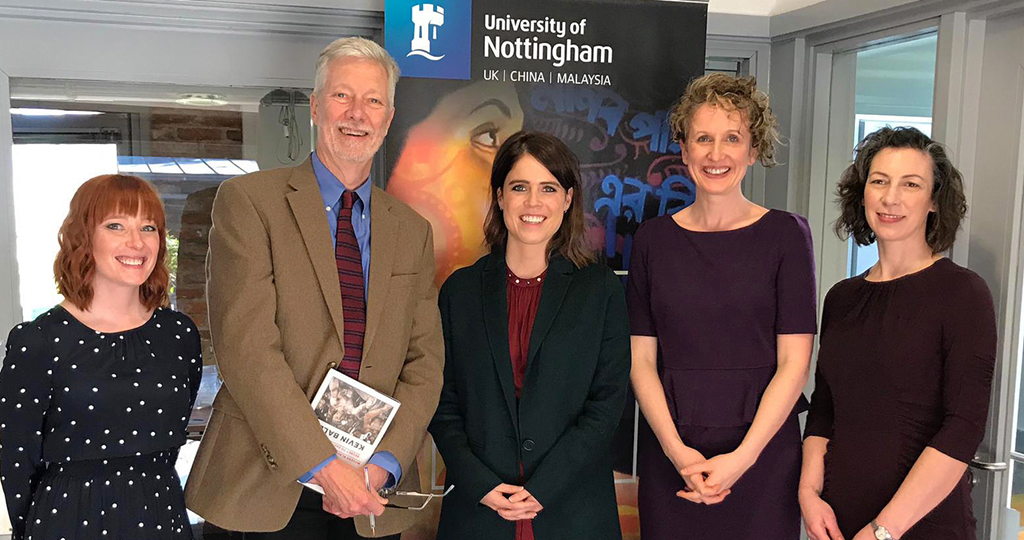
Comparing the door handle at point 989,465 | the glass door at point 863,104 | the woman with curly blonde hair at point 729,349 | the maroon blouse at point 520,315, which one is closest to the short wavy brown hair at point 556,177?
the maroon blouse at point 520,315

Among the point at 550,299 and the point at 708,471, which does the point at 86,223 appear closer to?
the point at 550,299

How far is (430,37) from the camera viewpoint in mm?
2680

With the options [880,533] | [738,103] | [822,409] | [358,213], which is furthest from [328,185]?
[880,533]

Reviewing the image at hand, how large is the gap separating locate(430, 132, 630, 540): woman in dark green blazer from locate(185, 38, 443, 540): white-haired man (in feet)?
0.38

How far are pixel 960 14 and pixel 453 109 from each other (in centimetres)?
153

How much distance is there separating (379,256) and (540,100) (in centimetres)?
93

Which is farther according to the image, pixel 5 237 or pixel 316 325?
pixel 5 237

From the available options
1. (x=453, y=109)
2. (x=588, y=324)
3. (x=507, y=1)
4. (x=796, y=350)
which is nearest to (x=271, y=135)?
(x=453, y=109)

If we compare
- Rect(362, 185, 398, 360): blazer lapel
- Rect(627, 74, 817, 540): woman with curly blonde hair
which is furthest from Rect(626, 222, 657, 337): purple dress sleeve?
Rect(362, 185, 398, 360): blazer lapel

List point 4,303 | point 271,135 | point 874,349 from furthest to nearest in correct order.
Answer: point 271,135 → point 4,303 → point 874,349

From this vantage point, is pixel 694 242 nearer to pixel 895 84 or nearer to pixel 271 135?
pixel 895 84

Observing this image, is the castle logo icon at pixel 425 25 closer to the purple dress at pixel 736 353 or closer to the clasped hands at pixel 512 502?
the purple dress at pixel 736 353

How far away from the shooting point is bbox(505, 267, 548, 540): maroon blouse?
2271mm

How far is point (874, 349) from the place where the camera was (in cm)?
210
